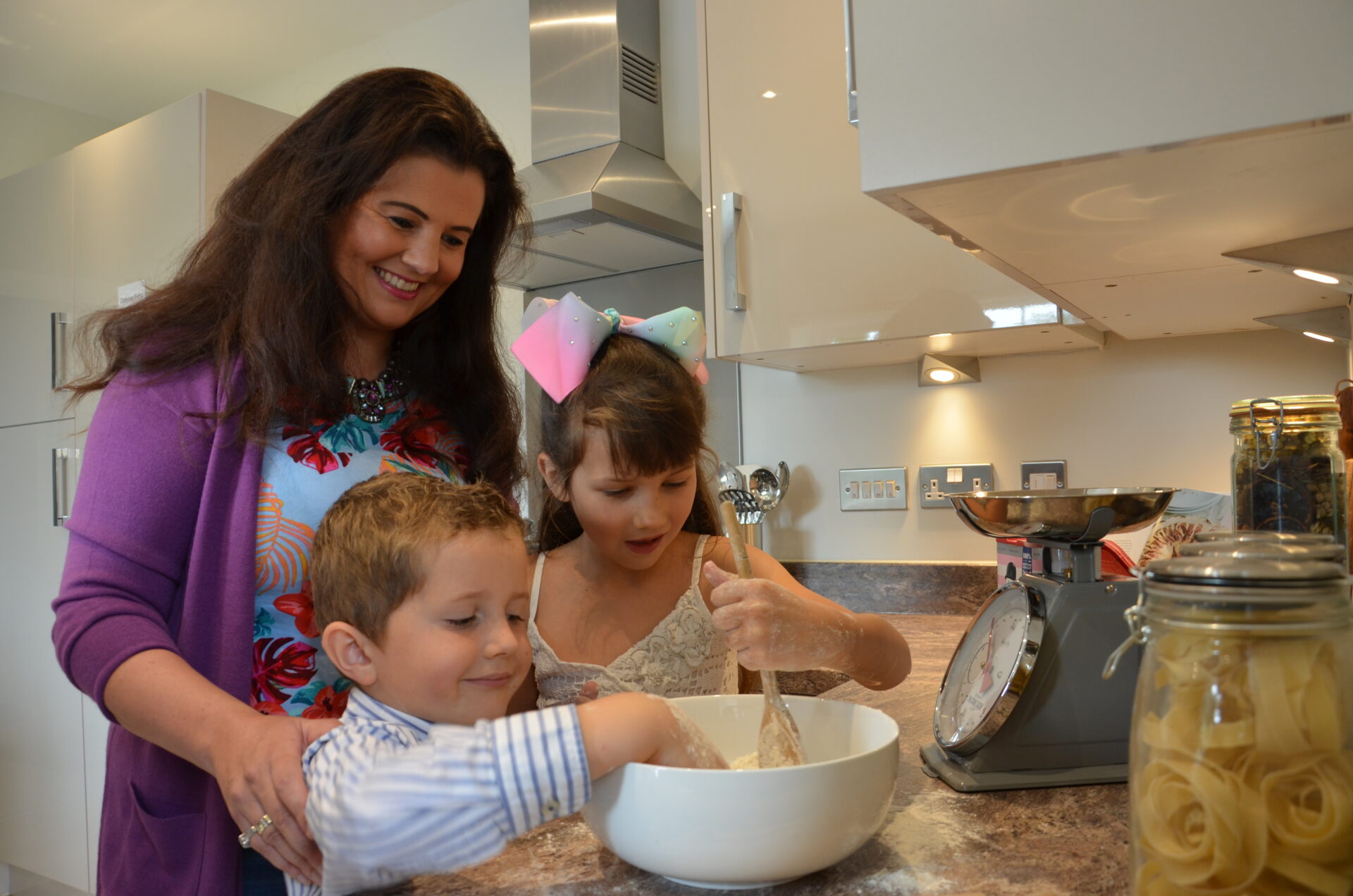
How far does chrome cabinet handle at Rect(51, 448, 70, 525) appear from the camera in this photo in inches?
104

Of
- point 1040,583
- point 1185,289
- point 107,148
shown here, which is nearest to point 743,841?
point 1040,583

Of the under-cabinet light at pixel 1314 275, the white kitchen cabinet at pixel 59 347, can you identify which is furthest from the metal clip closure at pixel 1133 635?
the white kitchen cabinet at pixel 59 347

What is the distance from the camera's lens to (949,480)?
2.01 meters

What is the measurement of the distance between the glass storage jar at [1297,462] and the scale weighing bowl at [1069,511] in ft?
0.32

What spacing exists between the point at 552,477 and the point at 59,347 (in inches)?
86.8

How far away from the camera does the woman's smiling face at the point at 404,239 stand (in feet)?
3.25

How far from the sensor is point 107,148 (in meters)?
2.51

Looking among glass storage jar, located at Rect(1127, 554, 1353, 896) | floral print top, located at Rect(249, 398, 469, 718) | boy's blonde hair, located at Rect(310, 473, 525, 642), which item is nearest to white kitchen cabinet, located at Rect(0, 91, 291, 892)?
floral print top, located at Rect(249, 398, 469, 718)

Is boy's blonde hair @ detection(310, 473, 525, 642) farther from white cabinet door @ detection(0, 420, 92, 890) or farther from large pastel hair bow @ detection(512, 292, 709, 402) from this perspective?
white cabinet door @ detection(0, 420, 92, 890)

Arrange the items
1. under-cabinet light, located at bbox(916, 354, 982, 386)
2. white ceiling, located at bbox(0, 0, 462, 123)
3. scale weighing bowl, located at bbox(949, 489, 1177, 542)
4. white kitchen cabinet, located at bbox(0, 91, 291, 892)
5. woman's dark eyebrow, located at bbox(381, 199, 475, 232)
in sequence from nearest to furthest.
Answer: scale weighing bowl, located at bbox(949, 489, 1177, 542), woman's dark eyebrow, located at bbox(381, 199, 475, 232), under-cabinet light, located at bbox(916, 354, 982, 386), white kitchen cabinet, located at bbox(0, 91, 291, 892), white ceiling, located at bbox(0, 0, 462, 123)

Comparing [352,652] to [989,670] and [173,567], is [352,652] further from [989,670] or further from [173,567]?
[989,670]

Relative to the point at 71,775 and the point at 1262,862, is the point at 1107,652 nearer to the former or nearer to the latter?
the point at 1262,862

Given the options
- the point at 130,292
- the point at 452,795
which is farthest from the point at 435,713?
the point at 130,292

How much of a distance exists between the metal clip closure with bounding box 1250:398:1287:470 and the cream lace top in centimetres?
62
